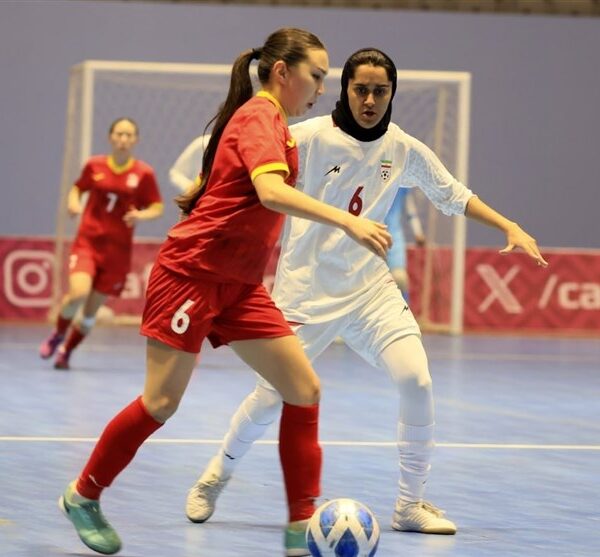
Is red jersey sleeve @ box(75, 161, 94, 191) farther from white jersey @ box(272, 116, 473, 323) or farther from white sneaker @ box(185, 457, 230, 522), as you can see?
white sneaker @ box(185, 457, 230, 522)

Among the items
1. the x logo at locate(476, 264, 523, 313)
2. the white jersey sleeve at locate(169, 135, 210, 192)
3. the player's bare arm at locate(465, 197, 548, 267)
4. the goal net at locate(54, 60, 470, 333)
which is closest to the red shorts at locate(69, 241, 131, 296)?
the white jersey sleeve at locate(169, 135, 210, 192)

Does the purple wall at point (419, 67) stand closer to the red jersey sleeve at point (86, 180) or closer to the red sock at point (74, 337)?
the red jersey sleeve at point (86, 180)

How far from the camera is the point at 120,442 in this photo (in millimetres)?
4359

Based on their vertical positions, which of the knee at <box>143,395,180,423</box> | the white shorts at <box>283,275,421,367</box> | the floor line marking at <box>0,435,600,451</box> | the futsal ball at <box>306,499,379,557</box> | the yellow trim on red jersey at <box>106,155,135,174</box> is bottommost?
the floor line marking at <box>0,435,600,451</box>

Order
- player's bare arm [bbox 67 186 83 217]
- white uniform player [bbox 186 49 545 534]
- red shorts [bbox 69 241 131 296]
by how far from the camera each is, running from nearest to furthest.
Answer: white uniform player [bbox 186 49 545 534] < player's bare arm [bbox 67 186 83 217] < red shorts [bbox 69 241 131 296]

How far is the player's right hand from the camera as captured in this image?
390cm

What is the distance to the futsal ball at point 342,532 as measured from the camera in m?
4.14

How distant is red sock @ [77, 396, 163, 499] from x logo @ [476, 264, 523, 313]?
11.3 m

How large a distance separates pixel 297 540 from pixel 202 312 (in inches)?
29.3

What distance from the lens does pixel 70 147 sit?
14984 millimetres

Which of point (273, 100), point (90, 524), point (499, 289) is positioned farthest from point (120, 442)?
point (499, 289)

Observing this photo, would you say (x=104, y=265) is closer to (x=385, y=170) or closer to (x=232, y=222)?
(x=385, y=170)

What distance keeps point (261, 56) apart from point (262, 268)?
649mm

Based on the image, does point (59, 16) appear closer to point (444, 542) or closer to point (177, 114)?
point (177, 114)
